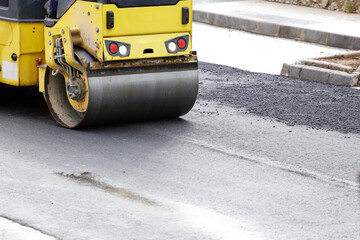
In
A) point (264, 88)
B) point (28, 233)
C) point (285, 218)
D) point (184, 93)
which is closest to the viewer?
point (28, 233)

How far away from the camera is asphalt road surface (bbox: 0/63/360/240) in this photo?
540 cm

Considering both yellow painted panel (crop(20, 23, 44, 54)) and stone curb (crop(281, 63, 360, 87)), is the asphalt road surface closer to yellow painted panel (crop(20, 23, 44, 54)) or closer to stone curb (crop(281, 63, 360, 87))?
yellow painted panel (crop(20, 23, 44, 54))

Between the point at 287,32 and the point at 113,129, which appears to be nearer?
the point at 113,129

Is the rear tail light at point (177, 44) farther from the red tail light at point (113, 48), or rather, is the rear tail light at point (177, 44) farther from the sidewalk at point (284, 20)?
the sidewalk at point (284, 20)

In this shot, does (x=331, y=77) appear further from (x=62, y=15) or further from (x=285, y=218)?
(x=285, y=218)

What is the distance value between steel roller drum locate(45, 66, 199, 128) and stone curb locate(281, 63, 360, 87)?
3.23m

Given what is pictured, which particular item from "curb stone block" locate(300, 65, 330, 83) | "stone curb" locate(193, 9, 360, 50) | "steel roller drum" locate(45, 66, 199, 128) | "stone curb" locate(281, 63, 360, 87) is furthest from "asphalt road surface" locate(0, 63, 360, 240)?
"stone curb" locate(193, 9, 360, 50)

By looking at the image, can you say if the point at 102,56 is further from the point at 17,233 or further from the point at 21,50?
the point at 17,233

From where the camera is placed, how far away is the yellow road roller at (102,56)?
7.32 m

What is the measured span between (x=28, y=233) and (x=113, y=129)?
2731mm

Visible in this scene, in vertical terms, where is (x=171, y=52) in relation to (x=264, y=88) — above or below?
above

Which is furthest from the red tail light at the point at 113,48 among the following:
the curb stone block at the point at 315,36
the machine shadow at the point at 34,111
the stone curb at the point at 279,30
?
the curb stone block at the point at 315,36

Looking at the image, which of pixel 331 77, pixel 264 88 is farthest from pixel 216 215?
pixel 331 77

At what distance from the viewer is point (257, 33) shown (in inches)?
613
